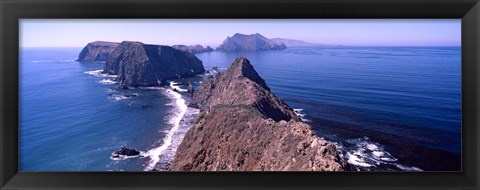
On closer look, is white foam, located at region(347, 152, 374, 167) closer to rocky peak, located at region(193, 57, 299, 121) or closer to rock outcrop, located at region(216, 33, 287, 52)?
rocky peak, located at region(193, 57, 299, 121)

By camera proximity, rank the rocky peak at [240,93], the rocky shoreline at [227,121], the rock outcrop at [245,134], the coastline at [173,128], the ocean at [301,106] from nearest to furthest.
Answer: the rock outcrop at [245,134] → the rocky shoreline at [227,121] → the ocean at [301,106] → the coastline at [173,128] → the rocky peak at [240,93]

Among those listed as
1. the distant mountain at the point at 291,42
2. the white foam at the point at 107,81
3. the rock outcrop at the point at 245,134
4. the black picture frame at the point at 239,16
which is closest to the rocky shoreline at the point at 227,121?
the rock outcrop at the point at 245,134

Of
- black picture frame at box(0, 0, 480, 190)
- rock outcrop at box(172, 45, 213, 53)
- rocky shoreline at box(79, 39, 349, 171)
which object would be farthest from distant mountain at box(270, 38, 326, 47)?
black picture frame at box(0, 0, 480, 190)

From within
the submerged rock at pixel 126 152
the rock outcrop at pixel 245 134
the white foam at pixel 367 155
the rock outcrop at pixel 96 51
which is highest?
the rock outcrop at pixel 96 51

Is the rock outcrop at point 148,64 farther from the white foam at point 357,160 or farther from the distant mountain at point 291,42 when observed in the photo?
the white foam at point 357,160

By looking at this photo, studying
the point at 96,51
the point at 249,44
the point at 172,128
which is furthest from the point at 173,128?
the point at 249,44

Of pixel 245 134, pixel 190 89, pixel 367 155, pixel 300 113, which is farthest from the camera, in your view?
pixel 300 113

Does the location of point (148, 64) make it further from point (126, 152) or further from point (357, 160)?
point (357, 160)
